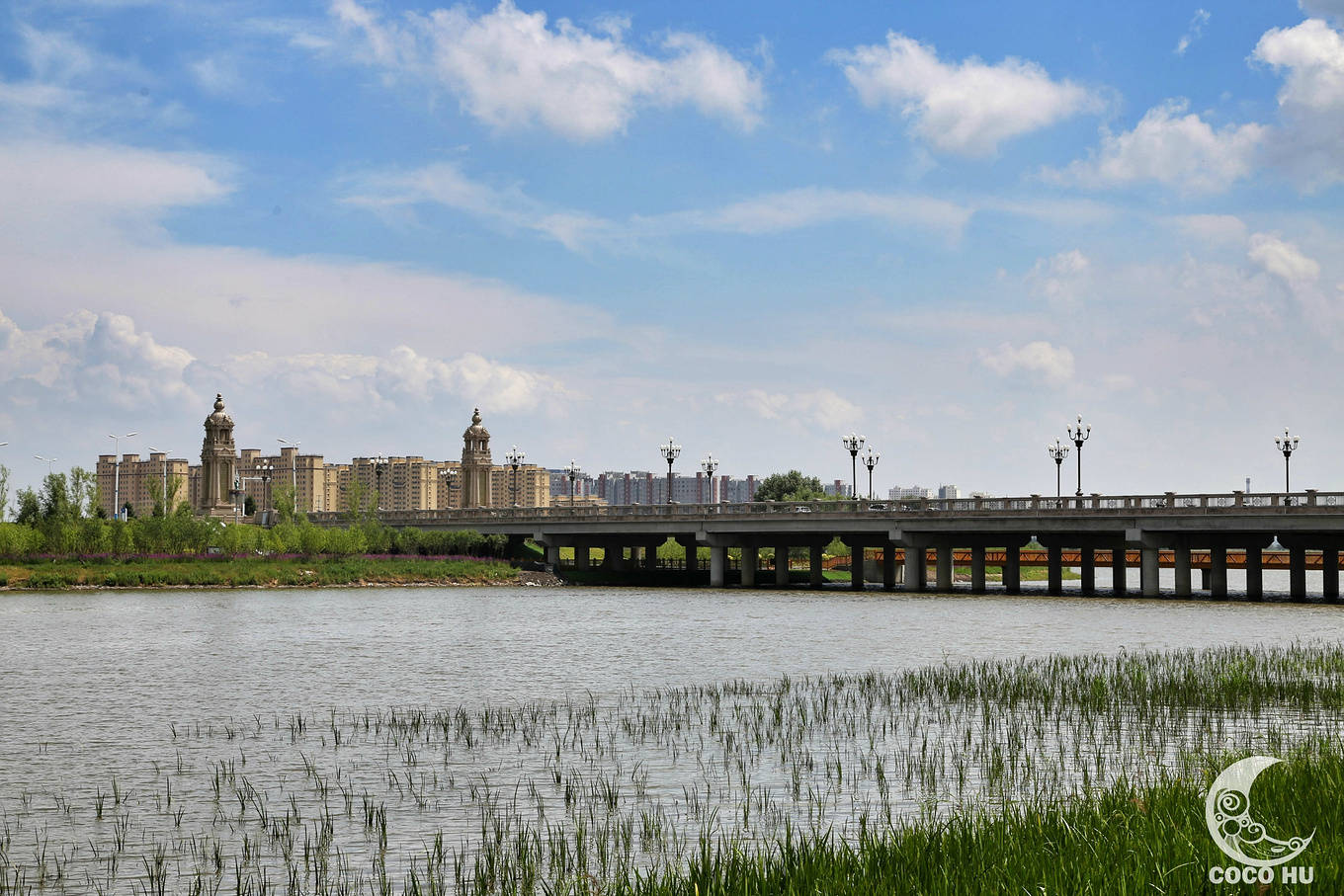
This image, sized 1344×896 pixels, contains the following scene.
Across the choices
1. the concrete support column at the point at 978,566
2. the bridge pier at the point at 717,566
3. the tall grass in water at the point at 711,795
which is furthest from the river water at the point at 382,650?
the bridge pier at the point at 717,566

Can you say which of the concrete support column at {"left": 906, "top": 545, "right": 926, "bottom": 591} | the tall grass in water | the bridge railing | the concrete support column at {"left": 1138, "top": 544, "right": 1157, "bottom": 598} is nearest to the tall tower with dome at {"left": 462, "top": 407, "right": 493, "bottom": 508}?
the bridge railing

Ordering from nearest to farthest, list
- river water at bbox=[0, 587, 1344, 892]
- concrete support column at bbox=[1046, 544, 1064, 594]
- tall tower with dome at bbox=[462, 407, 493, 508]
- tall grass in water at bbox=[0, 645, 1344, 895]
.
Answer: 1. tall grass in water at bbox=[0, 645, 1344, 895]
2. river water at bbox=[0, 587, 1344, 892]
3. concrete support column at bbox=[1046, 544, 1064, 594]
4. tall tower with dome at bbox=[462, 407, 493, 508]

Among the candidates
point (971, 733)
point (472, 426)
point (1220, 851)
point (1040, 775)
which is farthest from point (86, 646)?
point (472, 426)

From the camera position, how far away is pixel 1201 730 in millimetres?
21688

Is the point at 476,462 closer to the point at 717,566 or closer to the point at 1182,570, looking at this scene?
the point at 717,566

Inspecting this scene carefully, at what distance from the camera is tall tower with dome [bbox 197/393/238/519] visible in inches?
5340

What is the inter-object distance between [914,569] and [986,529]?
892 cm

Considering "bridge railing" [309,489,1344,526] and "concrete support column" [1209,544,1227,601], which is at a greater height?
"bridge railing" [309,489,1344,526]

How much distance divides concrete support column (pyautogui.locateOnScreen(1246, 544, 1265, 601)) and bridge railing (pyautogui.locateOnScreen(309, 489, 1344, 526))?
6.68m

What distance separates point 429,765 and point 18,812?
5.63m

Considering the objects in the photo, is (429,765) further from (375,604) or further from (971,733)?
(375,604)

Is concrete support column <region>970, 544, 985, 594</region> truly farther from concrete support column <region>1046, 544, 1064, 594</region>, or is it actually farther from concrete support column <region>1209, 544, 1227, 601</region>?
concrete support column <region>1209, 544, 1227, 601</region>

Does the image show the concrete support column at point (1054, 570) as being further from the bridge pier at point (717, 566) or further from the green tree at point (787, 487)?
the green tree at point (787, 487)

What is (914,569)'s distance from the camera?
89125 millimetres
